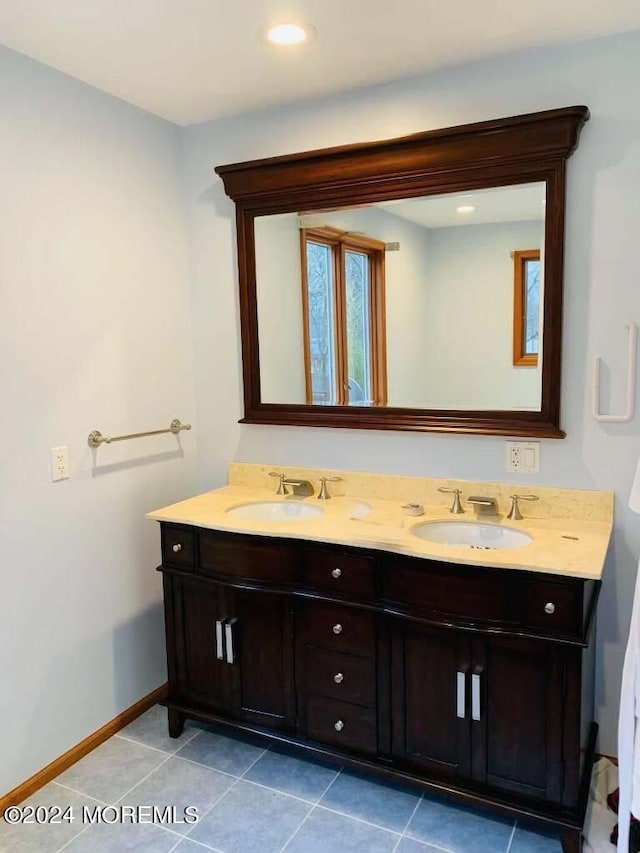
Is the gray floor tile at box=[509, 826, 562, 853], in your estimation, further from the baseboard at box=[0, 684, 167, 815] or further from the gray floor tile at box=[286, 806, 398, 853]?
the baseboard at box=[0, 684, 167, 815]

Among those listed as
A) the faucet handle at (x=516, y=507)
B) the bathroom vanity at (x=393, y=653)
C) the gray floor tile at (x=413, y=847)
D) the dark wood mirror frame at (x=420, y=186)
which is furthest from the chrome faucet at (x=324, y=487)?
the gray floor tile at (x=413, y=847)

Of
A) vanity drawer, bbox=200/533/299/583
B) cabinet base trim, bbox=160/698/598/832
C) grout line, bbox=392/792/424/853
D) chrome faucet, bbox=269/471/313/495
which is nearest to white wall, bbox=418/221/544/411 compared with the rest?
chrome faucet, bbox=269/471/313/495

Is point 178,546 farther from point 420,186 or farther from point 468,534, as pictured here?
point 420,186

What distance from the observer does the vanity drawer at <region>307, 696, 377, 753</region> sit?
83.0 inches

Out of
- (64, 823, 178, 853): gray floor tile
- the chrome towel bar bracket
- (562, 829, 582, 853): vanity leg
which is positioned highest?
the chrome towel bar bracket

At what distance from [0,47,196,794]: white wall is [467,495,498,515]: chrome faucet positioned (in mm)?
1284

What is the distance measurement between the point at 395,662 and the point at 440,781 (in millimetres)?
374

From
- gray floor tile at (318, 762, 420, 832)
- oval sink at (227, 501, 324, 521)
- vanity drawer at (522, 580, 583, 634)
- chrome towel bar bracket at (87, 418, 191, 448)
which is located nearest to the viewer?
vanity drawer at (522, 580, 583, 634)

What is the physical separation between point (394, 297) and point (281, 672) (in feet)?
4.65

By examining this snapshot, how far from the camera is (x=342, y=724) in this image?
2.15 metres

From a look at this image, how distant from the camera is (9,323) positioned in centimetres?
206

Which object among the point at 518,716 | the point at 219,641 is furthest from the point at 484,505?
the point at 219,641

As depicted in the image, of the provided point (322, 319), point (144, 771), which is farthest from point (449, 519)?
point (144, 771)

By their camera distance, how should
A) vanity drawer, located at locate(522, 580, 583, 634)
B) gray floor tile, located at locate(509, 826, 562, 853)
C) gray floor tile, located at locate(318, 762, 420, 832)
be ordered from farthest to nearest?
gray floor tile, located at locate(318, 762, 420, 832)
gray floor tile, located at locate(509, 826, 562, 853)
vanity drawer, located at locate(522, 580, 583, 634)
